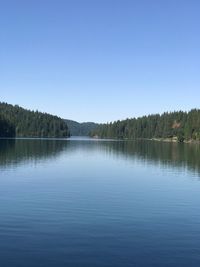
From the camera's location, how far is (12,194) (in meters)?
51.8

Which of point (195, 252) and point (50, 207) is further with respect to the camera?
point (50, 207)

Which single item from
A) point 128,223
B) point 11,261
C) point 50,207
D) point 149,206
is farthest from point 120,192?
point 11,261

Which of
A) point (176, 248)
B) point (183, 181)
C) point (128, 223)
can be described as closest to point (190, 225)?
point (128, 223)

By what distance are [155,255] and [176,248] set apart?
2.39 metres

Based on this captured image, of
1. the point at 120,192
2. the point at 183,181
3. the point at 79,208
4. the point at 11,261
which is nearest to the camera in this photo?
the point at 11,261

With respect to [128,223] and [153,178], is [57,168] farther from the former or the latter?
[128,223]

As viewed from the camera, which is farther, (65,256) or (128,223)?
(128,223)

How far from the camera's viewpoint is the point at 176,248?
30.4 metres

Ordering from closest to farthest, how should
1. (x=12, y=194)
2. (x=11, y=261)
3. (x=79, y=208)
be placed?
(x=11, y=261) → (x=79, y=208) → (x=12, y=194)

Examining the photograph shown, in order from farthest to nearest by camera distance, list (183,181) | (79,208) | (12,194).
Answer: (183,181)
(12,194)
(79,208)

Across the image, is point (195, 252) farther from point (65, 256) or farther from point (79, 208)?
point (79, 208)

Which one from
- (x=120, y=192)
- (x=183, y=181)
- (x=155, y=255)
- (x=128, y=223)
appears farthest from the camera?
(x=183, y=181)

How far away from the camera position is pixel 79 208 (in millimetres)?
43906

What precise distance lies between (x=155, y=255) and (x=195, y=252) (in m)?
2.92
